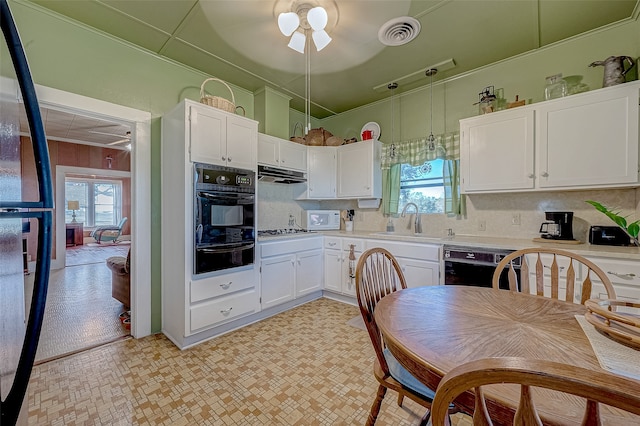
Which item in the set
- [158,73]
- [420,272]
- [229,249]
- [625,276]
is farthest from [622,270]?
[158,73]

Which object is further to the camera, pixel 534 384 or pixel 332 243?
pixel 332 243

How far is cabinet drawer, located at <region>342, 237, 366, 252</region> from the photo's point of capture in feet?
10.8

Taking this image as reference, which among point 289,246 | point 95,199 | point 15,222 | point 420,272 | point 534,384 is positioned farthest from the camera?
point 95,199

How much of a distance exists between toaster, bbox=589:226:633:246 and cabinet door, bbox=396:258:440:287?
4.11 feet

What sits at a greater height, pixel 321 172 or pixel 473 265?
pixel 321 172

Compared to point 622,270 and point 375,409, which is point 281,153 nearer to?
point 375,409

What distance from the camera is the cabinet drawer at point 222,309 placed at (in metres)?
2.37

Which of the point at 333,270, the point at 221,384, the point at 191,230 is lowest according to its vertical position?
the point at 221,384

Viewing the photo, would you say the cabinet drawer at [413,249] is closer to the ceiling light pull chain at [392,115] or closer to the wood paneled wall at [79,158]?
the ceiling light pull chain at [392,115]

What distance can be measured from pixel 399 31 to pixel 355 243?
2222 millimetres

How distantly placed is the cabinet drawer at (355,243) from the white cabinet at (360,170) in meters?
0.66

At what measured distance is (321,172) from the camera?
3871mm

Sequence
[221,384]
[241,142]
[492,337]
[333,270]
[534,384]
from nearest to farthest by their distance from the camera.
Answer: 1. [534,384]
2. [492,337]
3. [221,384]
4. [241,142]
5. [333,270]

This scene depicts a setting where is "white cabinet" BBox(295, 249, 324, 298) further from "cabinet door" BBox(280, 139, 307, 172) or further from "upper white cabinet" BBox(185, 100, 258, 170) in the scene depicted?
"upper white cabinet" BBox(185, 100, 258, 170)
